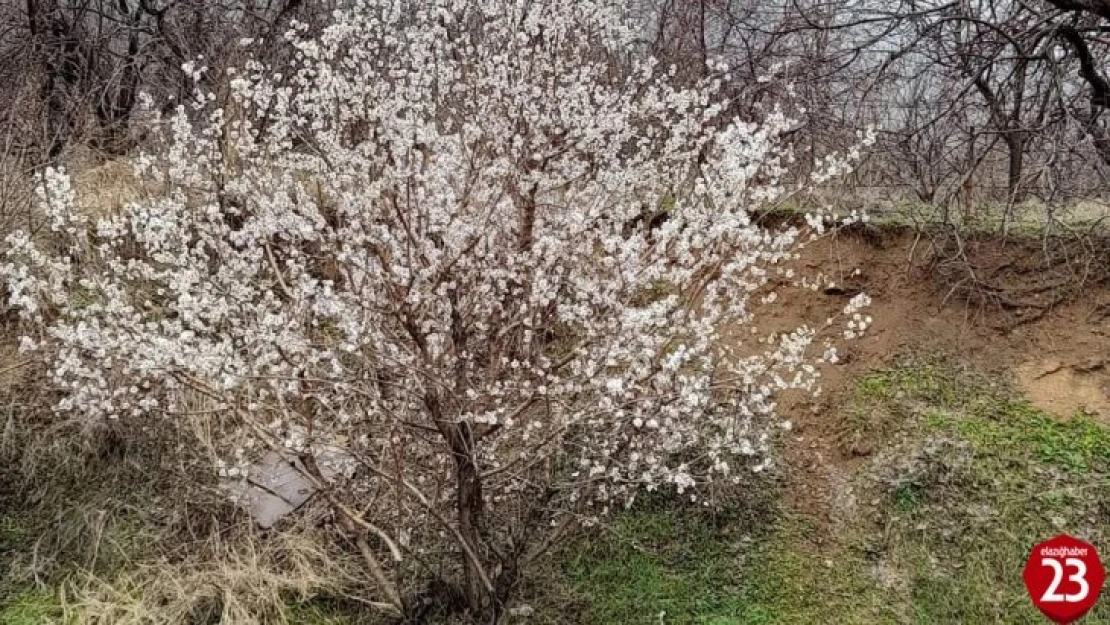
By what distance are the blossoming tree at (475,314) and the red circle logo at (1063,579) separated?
4.23ft

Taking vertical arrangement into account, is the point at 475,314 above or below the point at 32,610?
above

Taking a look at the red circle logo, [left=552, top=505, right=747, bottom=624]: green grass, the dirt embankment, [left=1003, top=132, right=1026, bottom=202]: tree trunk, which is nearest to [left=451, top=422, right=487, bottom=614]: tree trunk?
[left=552, top=505, right=747, bottom=624]: green grass

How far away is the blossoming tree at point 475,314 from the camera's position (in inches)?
149

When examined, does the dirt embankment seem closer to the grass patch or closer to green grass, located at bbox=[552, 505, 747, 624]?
the grass patch

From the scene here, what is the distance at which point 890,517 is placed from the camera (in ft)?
15.3

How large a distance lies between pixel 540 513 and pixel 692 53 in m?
4.34

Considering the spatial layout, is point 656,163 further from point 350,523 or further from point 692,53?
point 350,523

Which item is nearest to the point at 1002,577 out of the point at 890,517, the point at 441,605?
the point at 890,517

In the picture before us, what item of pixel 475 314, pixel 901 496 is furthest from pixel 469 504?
pixel 901 496

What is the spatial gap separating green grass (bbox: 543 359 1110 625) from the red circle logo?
76cm

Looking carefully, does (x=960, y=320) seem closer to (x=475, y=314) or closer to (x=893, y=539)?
(x=893, y=539)

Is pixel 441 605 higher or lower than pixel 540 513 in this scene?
lower

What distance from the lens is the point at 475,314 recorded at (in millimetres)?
3971

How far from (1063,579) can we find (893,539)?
1.14 metres
